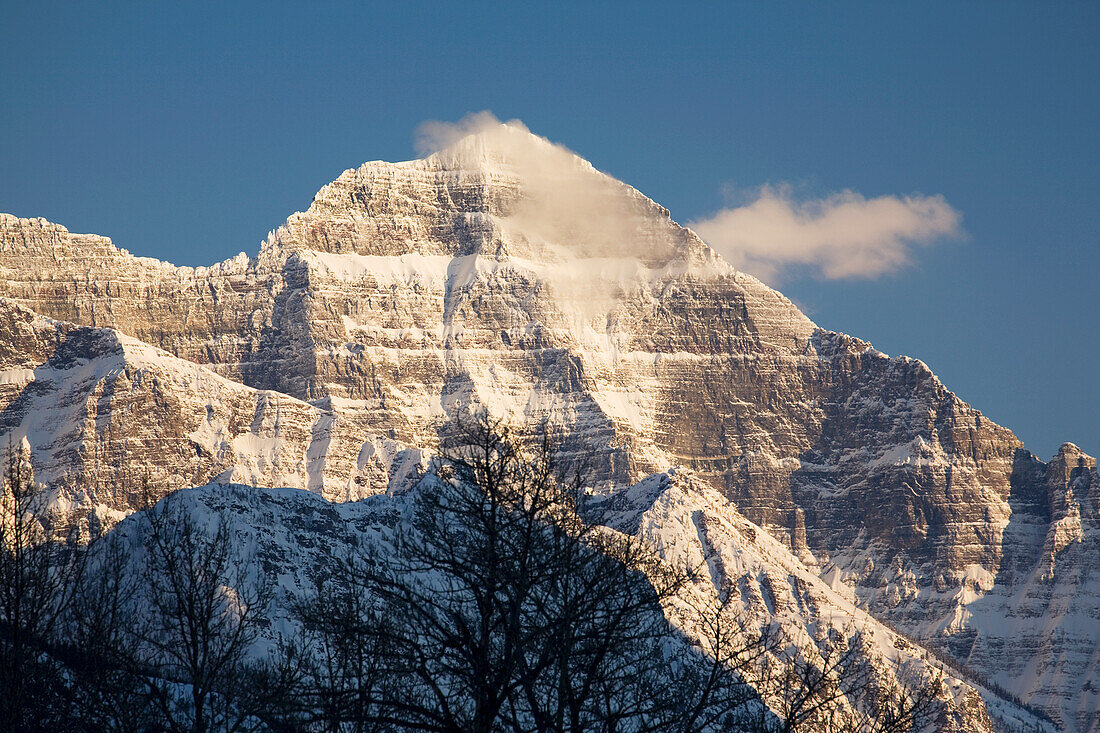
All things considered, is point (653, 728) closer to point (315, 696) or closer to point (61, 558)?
point (315, 696)

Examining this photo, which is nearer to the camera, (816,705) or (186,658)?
(816,705)

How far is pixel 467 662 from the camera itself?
Result: 41.2 meters

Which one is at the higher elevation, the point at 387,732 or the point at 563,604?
the point at 563,604

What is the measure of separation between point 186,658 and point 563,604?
1443cm

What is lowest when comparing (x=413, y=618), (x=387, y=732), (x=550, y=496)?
(x=387, y=732)

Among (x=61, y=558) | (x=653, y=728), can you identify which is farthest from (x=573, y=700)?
(x=61, y=558)

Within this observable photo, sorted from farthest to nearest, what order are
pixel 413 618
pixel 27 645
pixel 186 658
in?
pixel 186 658 < pixel 27 645 < pixel 413 618

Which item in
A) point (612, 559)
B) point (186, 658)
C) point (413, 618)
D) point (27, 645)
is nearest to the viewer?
point (413, 618)

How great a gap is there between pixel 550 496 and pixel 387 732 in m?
6.50

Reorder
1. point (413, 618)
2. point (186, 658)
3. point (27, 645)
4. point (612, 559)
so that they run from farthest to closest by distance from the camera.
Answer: point (186, 658)
point (27, 645)
point (612, 559)
point (413, 618)

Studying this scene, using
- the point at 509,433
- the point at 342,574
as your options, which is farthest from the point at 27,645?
the point at 509,433

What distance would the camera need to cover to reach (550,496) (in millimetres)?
42156

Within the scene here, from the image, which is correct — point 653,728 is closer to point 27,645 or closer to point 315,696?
point 315,696

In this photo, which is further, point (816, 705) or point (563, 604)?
point (816, 705)
